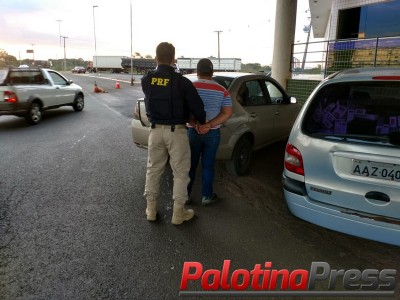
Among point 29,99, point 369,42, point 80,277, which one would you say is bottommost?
point 80,277

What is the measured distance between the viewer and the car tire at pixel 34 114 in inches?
377

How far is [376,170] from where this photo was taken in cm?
265

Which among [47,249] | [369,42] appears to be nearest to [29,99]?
[47,249]

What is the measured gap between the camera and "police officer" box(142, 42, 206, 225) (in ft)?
11.0

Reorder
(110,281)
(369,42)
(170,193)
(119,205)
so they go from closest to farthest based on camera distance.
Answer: (110,281)
(119,205)
(170,193)
(369,42)

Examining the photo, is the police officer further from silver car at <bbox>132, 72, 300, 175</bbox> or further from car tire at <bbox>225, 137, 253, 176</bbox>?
car tire at <bbox>225, 137, 253, 176</bbox>

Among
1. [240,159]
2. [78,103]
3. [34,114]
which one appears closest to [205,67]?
[240,159]

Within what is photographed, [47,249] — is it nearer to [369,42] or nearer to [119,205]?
[119,205]

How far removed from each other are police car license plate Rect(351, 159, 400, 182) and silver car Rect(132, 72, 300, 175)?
→ 2.30 meters

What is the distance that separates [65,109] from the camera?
43.5 ft

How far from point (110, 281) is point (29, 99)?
27.6 ft

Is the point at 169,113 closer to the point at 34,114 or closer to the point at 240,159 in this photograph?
the point at 240,159

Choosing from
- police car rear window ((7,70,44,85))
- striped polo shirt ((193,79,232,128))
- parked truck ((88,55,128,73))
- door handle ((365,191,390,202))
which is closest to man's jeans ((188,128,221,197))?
striped polo shirt ((193,79,232,128))

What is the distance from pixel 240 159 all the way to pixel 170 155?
1.97 metres
